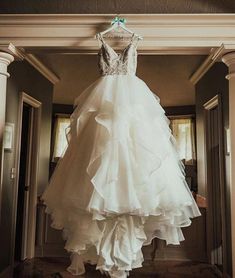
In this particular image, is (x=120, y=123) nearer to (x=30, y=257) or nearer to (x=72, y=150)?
(x=72, y=150)

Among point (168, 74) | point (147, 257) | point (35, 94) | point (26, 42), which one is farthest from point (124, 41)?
point (147, 257)

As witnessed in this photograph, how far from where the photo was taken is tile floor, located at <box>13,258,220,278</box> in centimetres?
300

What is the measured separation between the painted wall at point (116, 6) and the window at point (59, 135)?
3430 millimetres

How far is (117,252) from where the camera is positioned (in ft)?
4.55

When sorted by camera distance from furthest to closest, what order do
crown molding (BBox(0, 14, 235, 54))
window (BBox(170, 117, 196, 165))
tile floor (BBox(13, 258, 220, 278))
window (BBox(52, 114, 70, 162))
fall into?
1. window (BBox(52, 114, 70, 162))
2. window (BBox(170, 117, 196, 165))
3. tile floor (BBox(13, 258, 220, 278))
4. crown molding (BBox(0, 14, 235, 54))

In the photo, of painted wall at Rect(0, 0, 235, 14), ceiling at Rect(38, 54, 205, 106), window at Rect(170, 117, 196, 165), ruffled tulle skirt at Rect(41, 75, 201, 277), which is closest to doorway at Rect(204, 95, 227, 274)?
ceiling at Rect(38, 54, 205, 106)

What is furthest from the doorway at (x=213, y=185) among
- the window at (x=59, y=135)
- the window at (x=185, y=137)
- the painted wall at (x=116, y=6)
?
the window at (x=59, y=135)

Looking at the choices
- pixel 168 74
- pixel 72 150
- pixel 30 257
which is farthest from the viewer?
pixel 168 74

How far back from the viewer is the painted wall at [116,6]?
1.87 metres

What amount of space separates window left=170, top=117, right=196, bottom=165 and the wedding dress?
3.64 meters

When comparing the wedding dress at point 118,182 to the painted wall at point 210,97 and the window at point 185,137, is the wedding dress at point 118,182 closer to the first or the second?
the painted wall at point 210,97

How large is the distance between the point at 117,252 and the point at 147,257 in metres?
2.29

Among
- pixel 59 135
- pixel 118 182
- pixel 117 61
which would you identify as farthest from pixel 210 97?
pixel 59 135

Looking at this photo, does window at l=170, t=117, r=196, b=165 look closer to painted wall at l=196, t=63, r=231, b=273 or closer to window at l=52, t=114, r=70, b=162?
painted wall at l=196, t=63, r=231, b=273
